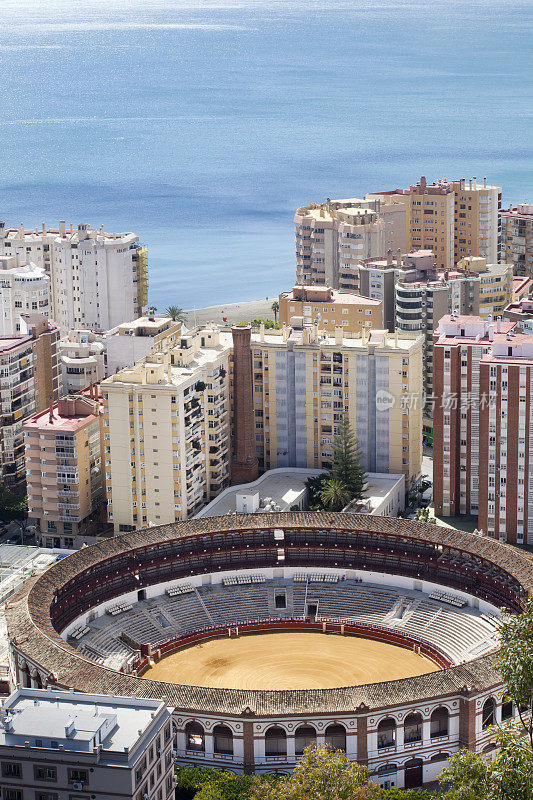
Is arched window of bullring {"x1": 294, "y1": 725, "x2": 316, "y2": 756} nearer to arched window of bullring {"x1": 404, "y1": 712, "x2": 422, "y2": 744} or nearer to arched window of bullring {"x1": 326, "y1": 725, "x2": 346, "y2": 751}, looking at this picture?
arched window of bullring {"x1": 326, "y1": 725, "x2": 346, "y2": 751}

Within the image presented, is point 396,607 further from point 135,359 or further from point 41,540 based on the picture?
point 135,359

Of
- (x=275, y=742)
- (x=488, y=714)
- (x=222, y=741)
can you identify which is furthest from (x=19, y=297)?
(x=488, y=714)

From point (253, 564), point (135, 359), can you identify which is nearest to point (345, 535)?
point (253, 564)

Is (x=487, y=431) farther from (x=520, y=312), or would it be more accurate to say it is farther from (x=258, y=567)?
(x=520, y=312)

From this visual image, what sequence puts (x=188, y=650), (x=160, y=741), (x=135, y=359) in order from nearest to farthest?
(x=160, y=741), (x=188, y=650), (x=135, y=359)

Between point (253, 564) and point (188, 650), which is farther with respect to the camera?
point (253, 564)
